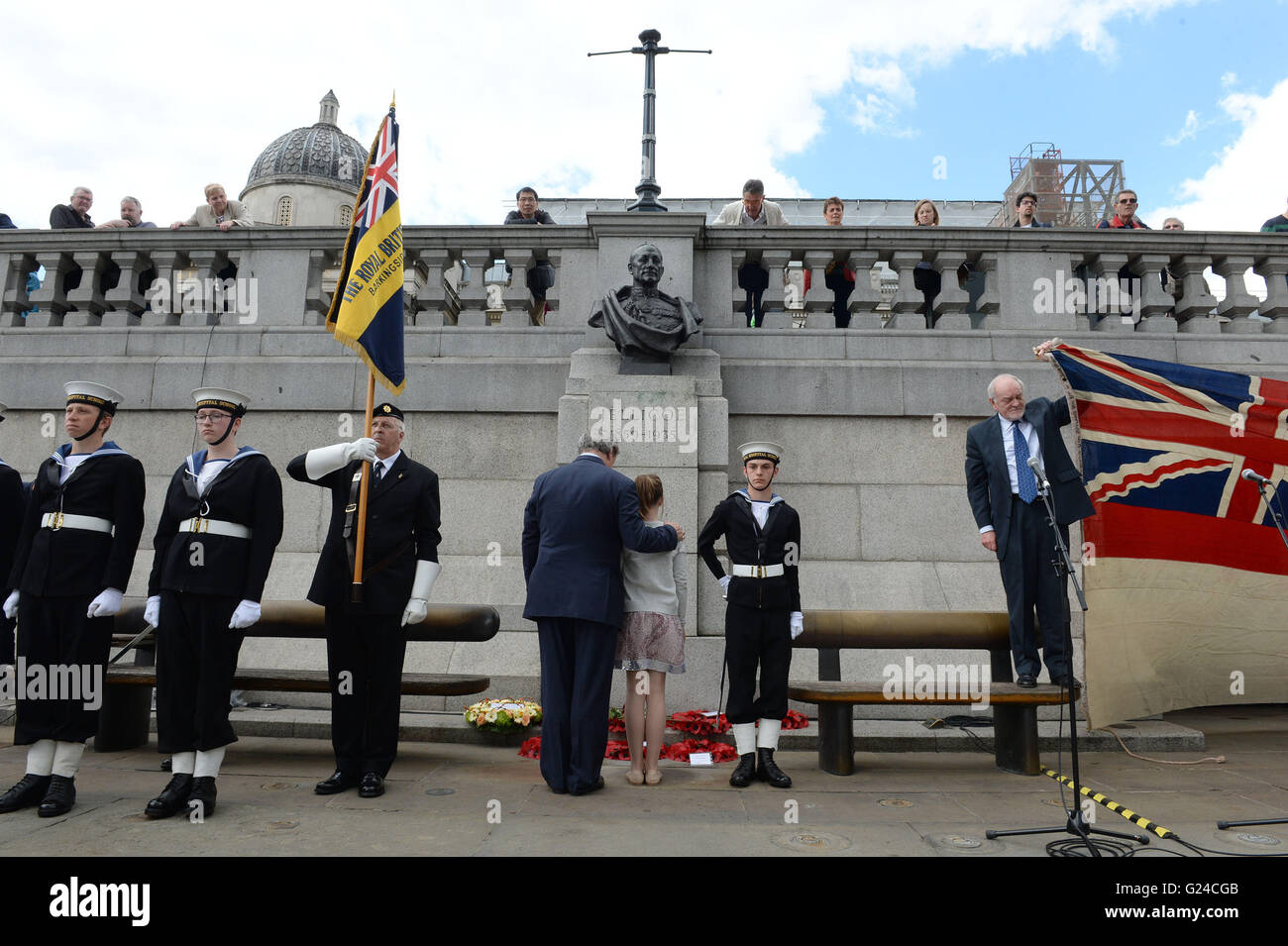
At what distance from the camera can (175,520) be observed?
5270 mm

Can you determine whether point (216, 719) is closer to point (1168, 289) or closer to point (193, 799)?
point (193, 799)

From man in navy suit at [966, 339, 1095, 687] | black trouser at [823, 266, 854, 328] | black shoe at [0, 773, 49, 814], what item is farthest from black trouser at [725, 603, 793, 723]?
black trouser at [823, 266, 854, 328]

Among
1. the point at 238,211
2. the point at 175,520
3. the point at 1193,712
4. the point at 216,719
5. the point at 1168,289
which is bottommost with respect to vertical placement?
the point at 1193,712

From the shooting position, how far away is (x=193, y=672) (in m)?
5.12

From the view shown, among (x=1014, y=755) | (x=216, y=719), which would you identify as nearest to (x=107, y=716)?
(x=216, y=719)

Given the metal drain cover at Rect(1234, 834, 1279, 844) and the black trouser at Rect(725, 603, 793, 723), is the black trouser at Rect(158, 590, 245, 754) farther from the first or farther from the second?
the metal drain cover at Rect(1234, 834, 1279, 844)

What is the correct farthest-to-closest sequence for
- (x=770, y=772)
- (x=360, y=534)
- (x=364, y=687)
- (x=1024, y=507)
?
1. (x=1024, y=507)
2. (x=770, y=772)
3. (x=364, y=687)
4. (x=360, y=534)

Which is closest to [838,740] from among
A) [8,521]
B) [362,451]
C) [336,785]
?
[336,785]

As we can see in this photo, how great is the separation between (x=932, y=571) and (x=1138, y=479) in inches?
87.1

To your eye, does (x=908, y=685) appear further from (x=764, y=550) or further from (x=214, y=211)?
(x=214, y=211)

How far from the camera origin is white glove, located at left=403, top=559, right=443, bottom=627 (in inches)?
219

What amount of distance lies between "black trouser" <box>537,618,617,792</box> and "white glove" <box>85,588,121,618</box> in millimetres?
2465

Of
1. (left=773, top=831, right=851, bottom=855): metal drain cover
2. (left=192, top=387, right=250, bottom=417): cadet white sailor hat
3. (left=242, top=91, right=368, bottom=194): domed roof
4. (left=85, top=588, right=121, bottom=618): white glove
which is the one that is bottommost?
(left=773, top=831, right=851, bottom=855): metal drain cover

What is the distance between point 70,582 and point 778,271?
24.9 feet
